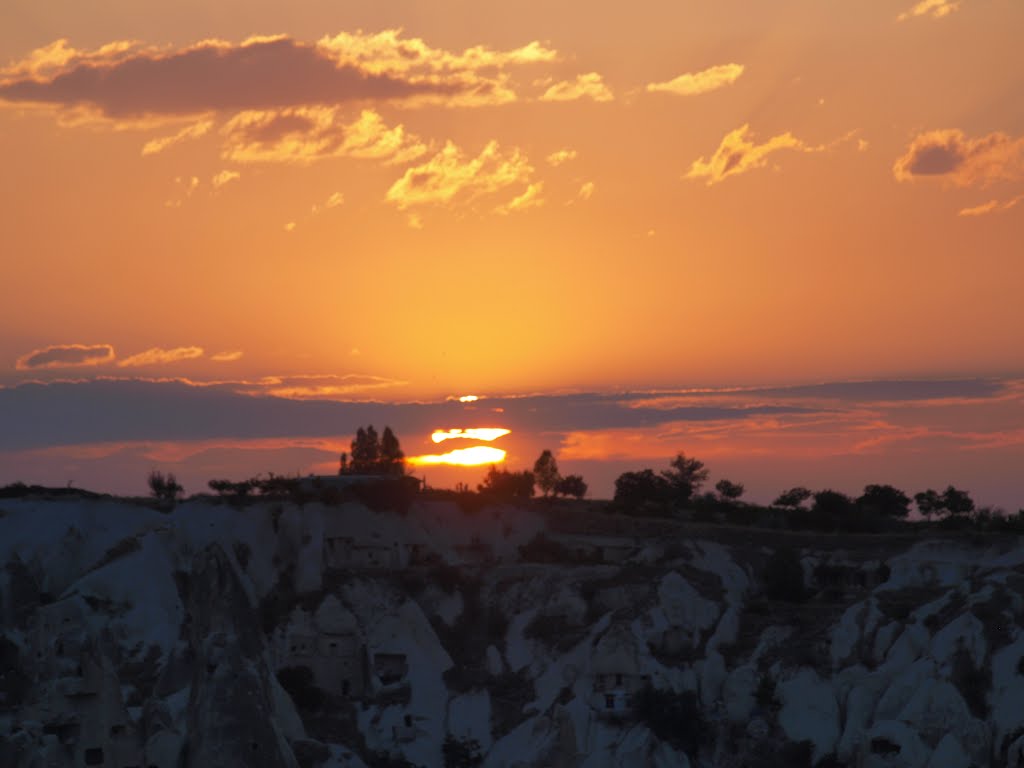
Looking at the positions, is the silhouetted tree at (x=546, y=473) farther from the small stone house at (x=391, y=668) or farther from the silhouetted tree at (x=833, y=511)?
the small stone house at (x=391, y=668)

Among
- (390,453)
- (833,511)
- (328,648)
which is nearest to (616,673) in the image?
(328,648)

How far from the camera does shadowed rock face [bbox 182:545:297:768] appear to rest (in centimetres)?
5584

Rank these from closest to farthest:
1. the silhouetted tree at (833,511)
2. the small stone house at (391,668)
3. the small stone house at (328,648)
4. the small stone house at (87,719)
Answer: the small stone house at (87,719)
the small stone house at (391,668)
the small stone house at (328,648)
the silhouetted tree at (833,511)

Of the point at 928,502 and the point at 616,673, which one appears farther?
the point at 928,502

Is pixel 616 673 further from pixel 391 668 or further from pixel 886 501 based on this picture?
pixel 886 501

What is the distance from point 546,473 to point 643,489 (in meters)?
17.7

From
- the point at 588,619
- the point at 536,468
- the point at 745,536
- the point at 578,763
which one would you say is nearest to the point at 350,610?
the point at 588,619

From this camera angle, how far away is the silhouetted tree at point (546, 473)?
5536 inches

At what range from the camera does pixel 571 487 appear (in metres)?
139

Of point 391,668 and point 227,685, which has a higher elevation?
point 227,685

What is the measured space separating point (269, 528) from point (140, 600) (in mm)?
9269

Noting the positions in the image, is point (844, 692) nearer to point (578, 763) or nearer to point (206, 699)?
point (578, 763)

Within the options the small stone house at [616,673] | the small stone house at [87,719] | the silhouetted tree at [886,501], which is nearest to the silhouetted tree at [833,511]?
the silhouetted tree at [886,501]

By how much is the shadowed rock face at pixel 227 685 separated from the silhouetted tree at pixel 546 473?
81288 millimetres
